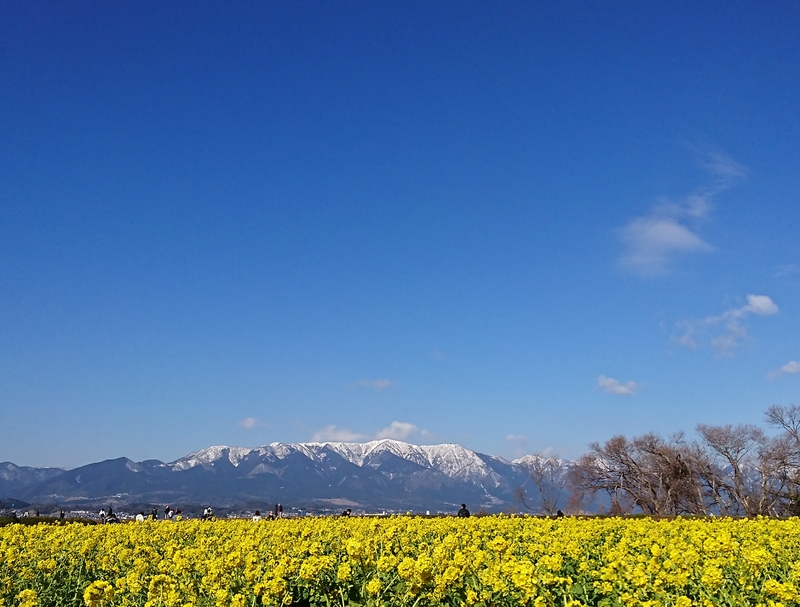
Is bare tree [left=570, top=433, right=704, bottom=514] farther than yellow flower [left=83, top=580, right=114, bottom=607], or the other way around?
bare tree [left=570, top=433, right=704, bottom=514]

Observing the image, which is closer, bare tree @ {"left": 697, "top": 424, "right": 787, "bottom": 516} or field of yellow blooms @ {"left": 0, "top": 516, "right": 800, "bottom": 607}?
field of yellow blooms @ {"left": 0, "top": 516, "right": 800, "bottom": 607}

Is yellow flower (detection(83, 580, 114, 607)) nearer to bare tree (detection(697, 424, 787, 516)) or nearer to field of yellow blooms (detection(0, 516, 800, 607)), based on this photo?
field of yellow blooms (detection(0, 516, 800, 607))

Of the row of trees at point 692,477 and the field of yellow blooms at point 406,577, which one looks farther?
the row of trees at point 692,477

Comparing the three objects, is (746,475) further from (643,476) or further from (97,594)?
(97,594)

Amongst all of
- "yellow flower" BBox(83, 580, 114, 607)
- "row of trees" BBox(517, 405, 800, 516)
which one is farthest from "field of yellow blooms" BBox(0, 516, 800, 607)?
"row of trees" BBox(517, 405, 800, 516)

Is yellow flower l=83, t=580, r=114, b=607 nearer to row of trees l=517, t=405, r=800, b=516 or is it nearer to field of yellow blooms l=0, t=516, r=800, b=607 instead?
field of yellow blooms l=0, t=516, r=800, b=607

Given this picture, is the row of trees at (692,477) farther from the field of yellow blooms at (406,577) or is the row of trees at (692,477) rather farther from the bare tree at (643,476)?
the field of yellow blooms at (406,577)

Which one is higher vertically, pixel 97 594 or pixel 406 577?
pixel 406 577

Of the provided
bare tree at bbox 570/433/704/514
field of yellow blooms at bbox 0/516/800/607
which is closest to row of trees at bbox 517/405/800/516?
bare tree at bbox 570/433/704/514

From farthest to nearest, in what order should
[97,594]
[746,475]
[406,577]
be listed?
[746,475] → [97,594] → [406,577]

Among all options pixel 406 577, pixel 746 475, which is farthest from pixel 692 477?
pixel 406 577

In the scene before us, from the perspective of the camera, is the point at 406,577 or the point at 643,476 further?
the point at 643,476

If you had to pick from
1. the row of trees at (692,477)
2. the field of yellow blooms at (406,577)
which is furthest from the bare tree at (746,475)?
the field of yellow blooms at (406,577)

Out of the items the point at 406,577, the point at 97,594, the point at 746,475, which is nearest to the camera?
the point at 406,577
